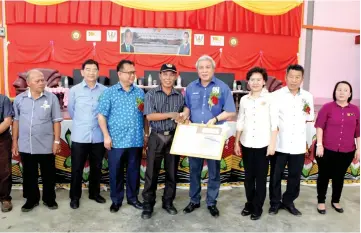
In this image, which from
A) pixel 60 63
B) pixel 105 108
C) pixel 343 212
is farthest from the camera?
pixel 60 63

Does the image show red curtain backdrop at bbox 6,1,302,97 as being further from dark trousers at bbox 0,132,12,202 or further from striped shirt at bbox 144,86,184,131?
striped shirt at bbox 144,86,184,131

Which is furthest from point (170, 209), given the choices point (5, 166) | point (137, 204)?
point (5, 166)

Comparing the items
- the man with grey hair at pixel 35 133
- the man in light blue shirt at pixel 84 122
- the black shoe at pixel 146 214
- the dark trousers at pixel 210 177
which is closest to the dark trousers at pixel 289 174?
the dark trousers at pixel 210 177

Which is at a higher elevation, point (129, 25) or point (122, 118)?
point (129, 25)

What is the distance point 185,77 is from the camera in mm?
7727

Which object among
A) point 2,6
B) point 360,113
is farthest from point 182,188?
point 2,6

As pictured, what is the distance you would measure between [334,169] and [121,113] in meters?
1.85

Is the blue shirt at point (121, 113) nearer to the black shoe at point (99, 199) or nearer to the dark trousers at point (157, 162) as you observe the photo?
the dark trousers at point (157, 162)

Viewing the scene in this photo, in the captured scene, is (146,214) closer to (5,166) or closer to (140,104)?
(140,104)

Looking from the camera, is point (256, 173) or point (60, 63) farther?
point (60, 63)

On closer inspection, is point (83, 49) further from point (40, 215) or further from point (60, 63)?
point (40, 215)

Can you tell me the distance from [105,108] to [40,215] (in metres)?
1.01

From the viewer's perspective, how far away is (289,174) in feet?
8.39

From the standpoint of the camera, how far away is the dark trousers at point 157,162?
7.89 feet
